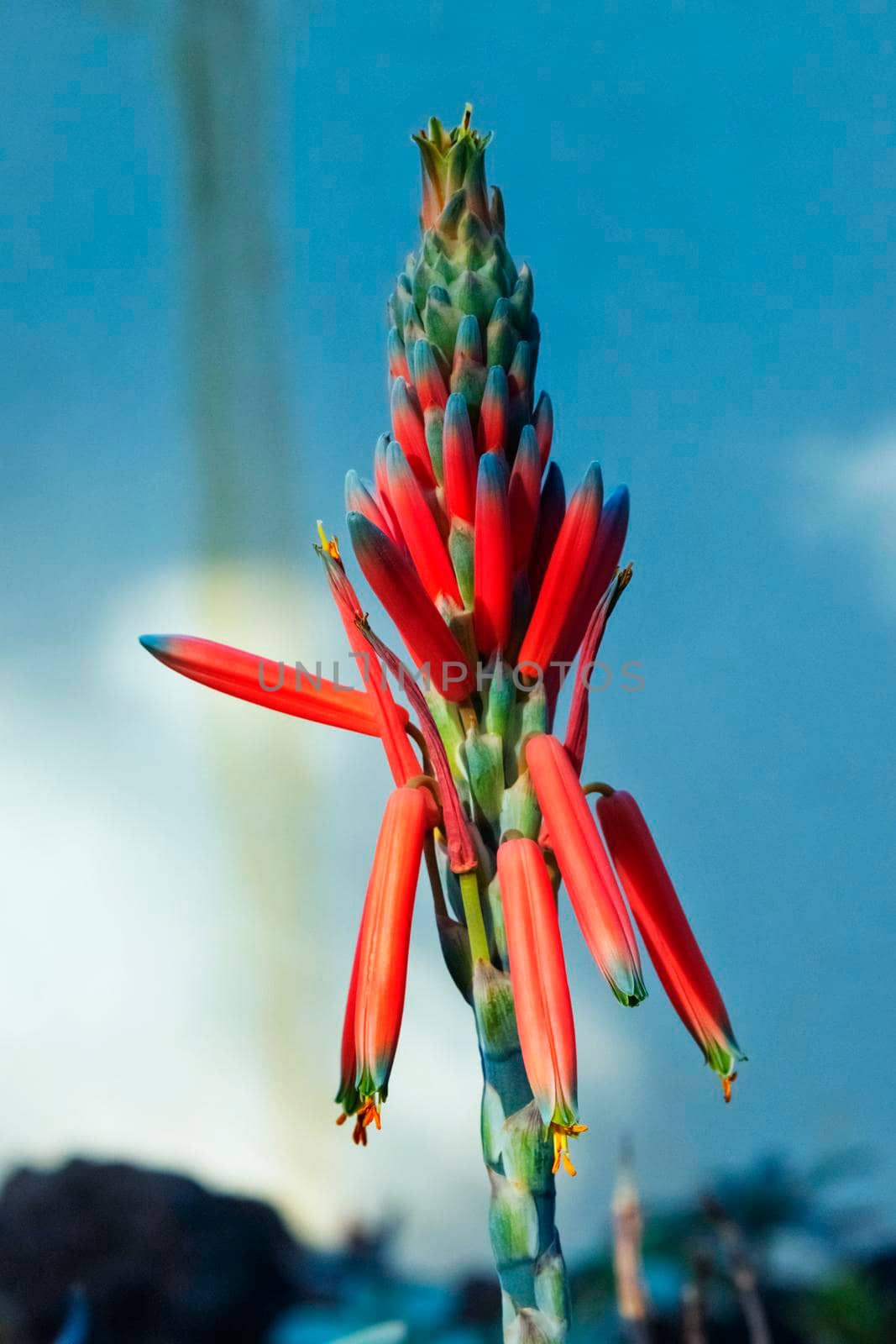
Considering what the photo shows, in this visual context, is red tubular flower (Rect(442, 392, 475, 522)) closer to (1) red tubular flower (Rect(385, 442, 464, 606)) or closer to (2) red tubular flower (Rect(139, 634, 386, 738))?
(1) red tubular flower (Rect(385, 442, 464, 606))

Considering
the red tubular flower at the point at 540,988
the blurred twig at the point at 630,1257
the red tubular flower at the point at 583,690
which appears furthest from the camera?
the blurred twig at the point at 630,1257

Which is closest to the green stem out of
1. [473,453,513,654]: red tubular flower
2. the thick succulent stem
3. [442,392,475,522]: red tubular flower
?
the thick succulent stem

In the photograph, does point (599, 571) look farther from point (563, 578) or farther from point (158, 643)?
point (158, 643)

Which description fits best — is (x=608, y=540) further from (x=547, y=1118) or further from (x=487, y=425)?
(x=547, y=1118)

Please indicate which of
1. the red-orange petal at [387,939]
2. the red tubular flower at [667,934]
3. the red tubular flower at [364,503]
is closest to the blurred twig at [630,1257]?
the red tubular flower at [667,934]

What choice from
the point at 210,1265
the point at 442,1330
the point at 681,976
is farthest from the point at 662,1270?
the point at 681,976

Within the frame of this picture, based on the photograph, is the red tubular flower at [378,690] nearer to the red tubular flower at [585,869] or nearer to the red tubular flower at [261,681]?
the red tubular flower at [261,681]
